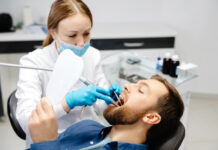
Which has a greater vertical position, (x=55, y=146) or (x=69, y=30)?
(x=69, y=30)

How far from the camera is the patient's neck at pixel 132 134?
3.92ft

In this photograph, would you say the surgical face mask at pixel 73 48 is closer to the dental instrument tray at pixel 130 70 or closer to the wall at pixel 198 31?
the dental instrument tray at pixel 130 70

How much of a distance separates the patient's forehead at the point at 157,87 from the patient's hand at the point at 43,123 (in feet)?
1.79

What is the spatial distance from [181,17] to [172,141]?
87.9 inches

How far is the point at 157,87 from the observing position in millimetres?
1214

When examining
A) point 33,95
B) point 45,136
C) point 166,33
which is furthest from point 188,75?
point 45,136

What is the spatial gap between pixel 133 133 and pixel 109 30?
1.75m

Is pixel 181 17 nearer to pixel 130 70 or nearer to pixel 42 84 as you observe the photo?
pixel 130 70

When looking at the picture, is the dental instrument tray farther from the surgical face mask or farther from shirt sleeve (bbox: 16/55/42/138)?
shirt sleeve (bbox: 16/55/42/138)

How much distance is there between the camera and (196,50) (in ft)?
10.0

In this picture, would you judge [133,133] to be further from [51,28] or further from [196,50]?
[196,50]

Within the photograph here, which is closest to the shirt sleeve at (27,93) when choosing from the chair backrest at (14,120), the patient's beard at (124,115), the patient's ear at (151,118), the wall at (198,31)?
the chair backrest at (14,120)

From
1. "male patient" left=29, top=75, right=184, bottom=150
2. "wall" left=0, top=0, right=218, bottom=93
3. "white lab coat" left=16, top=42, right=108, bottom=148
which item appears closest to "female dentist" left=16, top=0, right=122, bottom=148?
"white lab coat" left=16, top=42, right=108, bottom=148

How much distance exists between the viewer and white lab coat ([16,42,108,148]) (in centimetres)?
116
